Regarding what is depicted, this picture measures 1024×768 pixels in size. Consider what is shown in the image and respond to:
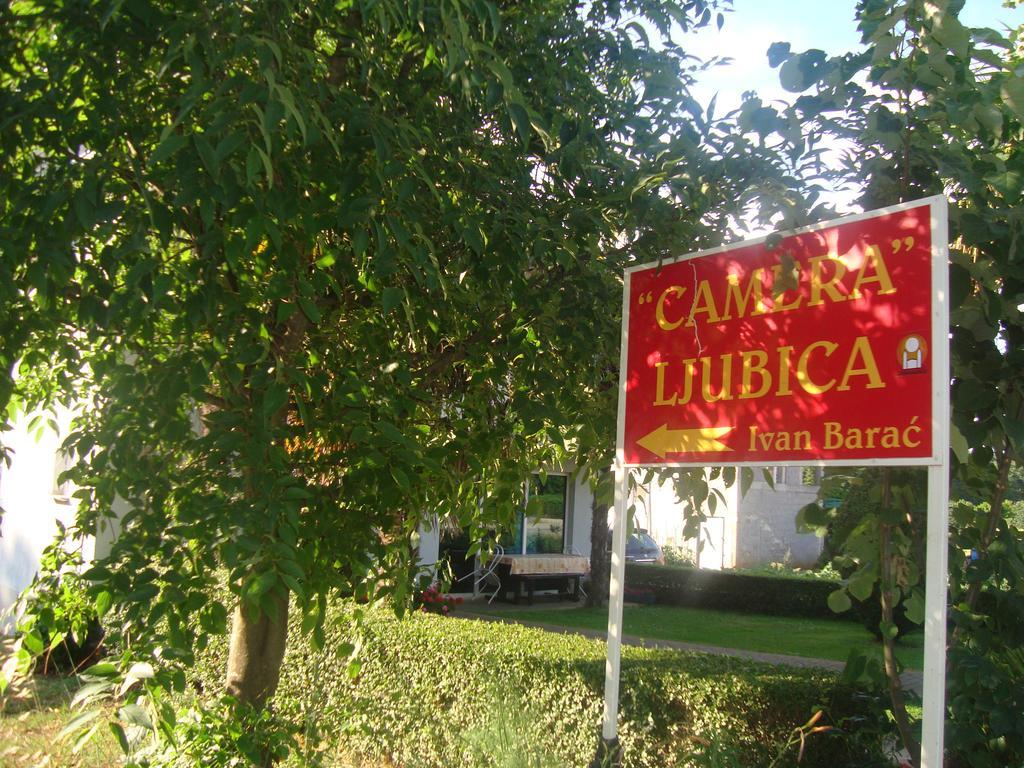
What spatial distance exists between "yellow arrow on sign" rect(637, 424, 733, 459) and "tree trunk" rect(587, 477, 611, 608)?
1193 cm

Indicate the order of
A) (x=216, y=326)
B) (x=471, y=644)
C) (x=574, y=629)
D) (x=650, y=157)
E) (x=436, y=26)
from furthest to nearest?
(x=574, y=629), (x=471, y=644), (x=650, y=157), (x=436, y=26), (x=216, y=326)

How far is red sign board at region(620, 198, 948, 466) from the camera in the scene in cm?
277

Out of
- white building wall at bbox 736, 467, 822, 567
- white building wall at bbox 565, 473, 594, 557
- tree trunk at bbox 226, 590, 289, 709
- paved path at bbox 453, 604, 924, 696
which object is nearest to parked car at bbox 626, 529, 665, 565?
white building wall at bbox 565, 473, 594, 557

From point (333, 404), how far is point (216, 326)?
2.10ft

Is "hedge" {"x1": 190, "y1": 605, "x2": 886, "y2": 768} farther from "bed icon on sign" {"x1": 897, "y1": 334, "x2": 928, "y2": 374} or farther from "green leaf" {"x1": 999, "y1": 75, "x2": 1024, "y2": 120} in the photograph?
"green leaf" {"x1": 999, "y1": 75, "x2": 1024, "y2": 120}

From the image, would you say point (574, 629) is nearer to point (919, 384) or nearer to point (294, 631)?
point (294, 631)

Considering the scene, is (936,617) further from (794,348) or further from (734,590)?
(734,590)

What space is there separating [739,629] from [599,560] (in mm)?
2662

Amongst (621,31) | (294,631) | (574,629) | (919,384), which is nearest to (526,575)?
(574,629)

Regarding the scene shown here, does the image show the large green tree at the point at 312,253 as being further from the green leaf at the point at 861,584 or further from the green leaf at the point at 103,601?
the green leaf at the point at 861,584

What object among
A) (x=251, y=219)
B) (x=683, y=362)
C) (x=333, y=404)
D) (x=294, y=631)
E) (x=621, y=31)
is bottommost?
(x=294, y=631)

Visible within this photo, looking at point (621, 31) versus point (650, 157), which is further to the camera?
point (621, 31)

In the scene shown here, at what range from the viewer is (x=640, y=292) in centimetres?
369

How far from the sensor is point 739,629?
15461 millimetres
